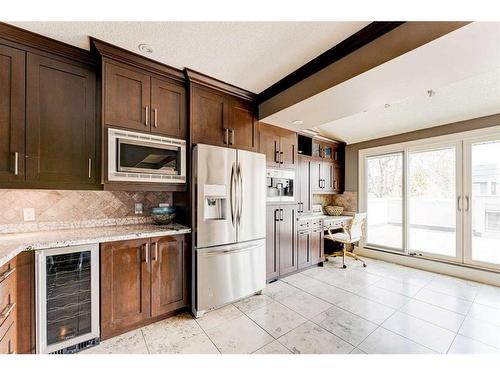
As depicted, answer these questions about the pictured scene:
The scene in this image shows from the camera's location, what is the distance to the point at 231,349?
1.78 m

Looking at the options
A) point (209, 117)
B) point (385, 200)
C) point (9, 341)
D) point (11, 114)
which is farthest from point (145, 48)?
point (385, 200)

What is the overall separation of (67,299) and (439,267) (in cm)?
492

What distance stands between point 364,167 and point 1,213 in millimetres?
5344

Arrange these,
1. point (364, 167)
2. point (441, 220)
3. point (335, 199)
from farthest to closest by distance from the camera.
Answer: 1. point (335, 199)
2. point (364, 167)
3. point (441, 220)

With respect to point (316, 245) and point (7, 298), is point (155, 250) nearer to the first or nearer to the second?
point (7, 298)

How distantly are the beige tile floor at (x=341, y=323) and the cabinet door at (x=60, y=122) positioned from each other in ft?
5.06

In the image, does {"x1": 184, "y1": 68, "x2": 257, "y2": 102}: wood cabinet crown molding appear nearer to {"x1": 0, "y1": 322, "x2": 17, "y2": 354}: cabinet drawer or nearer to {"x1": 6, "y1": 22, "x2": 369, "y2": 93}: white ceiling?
{"x1": 6, "y1": 22, "x2": 369, "y2": 93}: white ceiling

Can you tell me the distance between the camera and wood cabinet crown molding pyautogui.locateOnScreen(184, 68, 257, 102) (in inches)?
90.9

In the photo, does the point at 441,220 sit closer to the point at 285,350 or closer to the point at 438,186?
the point at 438,186

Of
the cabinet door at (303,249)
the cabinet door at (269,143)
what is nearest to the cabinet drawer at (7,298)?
the cabinet door at (269,143)

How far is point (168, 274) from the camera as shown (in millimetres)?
2158

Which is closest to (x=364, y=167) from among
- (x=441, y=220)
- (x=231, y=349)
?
(x=441, y=220)

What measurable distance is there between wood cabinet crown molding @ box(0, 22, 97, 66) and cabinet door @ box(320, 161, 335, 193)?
12.4ft
